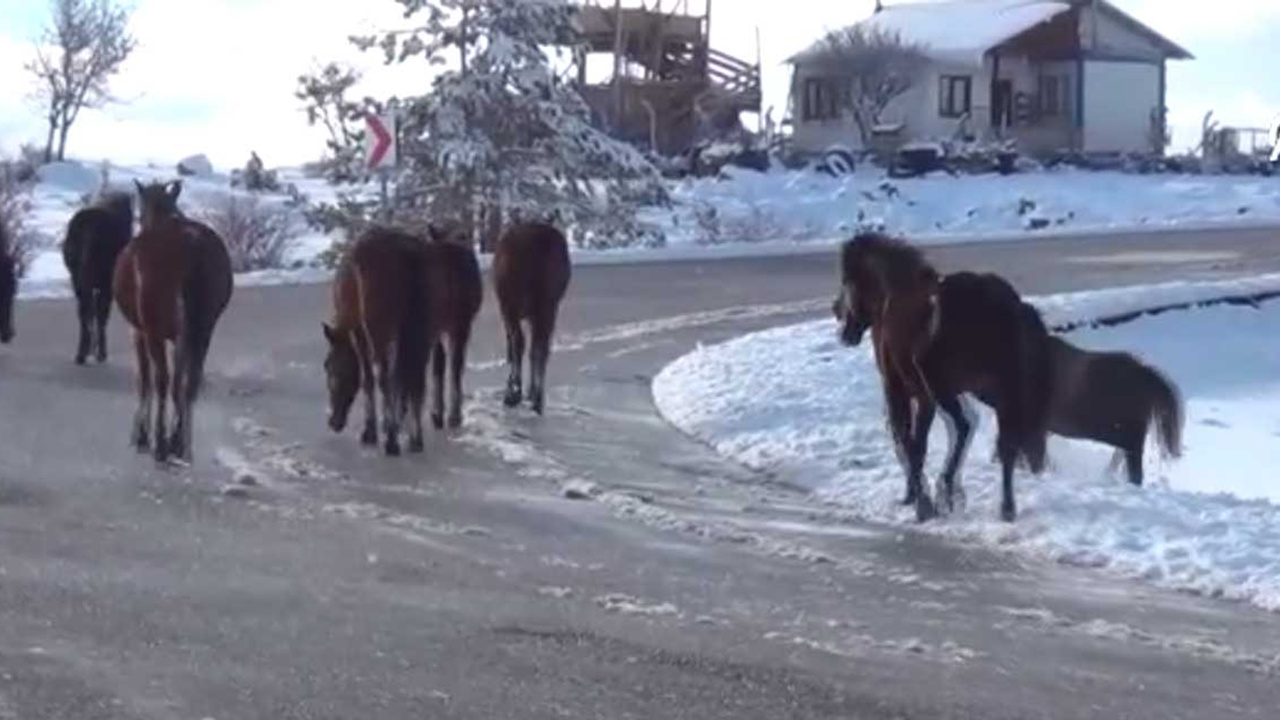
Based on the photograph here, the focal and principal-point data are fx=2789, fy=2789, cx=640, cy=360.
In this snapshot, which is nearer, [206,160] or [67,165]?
[67,165]

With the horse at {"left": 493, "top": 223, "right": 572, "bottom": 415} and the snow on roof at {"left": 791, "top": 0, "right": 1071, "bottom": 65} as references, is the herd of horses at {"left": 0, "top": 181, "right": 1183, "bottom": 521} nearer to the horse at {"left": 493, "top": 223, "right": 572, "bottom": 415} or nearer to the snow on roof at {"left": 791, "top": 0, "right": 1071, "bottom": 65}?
the horse at {"left": 493, "top": 223, "right": 572, "bottom": 415}

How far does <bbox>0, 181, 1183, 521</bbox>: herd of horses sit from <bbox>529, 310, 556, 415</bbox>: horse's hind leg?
0.05 ft

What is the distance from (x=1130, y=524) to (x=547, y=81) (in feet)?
104

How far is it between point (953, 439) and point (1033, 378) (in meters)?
0.56

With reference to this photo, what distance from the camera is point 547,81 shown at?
44625 mm

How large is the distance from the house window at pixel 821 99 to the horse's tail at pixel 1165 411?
213ft

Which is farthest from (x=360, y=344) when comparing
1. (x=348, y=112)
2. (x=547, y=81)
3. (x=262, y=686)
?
(x=348, y=112)

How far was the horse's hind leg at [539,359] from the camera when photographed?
63.3 feet

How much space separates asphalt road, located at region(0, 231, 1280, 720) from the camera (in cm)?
977

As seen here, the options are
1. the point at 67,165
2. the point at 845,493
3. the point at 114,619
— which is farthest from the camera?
the point at 67,165

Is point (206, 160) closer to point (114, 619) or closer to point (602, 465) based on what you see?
point (602, 465)

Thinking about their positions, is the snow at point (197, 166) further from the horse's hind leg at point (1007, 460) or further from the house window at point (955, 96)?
the horse's hind leg at point (1007, 460)

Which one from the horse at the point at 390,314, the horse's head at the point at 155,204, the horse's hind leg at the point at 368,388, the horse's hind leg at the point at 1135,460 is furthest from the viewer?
the horse's hind leg at the point at 1135,460

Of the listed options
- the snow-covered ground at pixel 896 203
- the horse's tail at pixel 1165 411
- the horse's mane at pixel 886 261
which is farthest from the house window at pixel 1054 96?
the horse's mane at pixel 886 261
